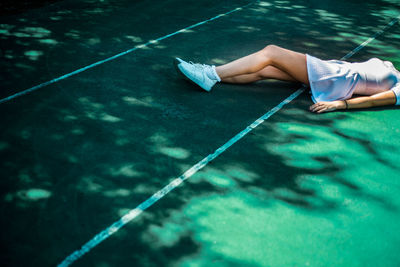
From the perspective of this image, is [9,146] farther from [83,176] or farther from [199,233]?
[199,233]

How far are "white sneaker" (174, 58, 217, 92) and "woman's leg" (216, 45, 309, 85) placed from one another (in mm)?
403

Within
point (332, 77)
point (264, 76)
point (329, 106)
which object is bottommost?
point (329, 106)

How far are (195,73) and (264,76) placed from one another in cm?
107

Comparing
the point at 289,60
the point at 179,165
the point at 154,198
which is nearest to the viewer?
the point at 154,198

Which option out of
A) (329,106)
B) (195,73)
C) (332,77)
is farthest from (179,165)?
(332,77)

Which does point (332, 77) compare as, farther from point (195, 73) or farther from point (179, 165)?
point (179, 165)

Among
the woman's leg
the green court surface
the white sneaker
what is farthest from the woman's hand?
the white sneaker

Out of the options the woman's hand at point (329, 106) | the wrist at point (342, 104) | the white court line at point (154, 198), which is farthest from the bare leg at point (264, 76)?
the wrist at point (342, 104)

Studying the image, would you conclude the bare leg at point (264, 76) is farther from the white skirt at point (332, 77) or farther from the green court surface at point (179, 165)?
the white skirt at point (332, 77)

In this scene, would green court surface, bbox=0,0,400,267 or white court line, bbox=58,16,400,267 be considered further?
green court surface, bbox=0,0,400,267

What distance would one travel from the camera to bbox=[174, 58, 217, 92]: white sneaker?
5.12m

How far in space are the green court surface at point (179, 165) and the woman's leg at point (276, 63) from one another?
370mm

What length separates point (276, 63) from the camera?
5.08 meters

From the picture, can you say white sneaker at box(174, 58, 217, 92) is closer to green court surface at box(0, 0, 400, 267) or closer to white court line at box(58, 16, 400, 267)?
green court surface at box(0, 0, 400, 267)
